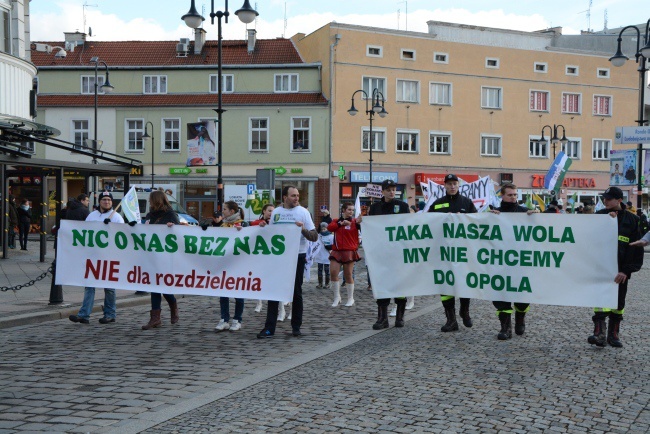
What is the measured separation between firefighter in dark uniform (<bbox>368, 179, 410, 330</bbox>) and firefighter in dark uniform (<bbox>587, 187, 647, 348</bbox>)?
2.67 meters

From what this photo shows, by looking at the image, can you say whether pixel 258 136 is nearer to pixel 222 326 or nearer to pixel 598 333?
pixel 222 326

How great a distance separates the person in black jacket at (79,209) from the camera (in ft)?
42.7

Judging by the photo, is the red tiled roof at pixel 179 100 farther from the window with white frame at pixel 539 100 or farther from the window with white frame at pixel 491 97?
the window with white frame at pixel 539 100

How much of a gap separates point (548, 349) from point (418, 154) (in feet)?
131

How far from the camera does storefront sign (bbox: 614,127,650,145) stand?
23438 millimetres

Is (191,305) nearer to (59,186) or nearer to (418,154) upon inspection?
(59,186)

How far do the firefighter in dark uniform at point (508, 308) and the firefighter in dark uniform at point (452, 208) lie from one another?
0.49m

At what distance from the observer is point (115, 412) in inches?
235

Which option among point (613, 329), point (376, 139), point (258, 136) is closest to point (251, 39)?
point (258, 136)

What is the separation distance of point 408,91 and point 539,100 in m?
10.3

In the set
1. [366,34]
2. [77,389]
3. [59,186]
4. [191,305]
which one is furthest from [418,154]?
[77,389]

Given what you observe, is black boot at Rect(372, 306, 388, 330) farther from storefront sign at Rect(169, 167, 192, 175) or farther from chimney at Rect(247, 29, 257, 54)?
chimney at Rect(247, 29, 257, 54)

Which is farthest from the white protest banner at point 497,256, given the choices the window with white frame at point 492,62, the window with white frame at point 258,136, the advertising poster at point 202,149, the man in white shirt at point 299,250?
the window with white frame at point 492,62

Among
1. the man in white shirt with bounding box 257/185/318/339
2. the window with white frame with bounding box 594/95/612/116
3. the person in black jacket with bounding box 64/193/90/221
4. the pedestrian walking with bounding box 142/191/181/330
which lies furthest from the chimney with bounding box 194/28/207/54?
the man in white shirt with bounding box 257/185/318/339
